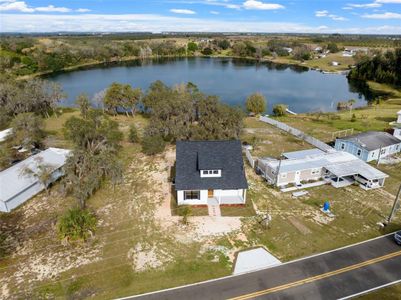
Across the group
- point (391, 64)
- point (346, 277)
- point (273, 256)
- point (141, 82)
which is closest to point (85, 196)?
point (273, 256)

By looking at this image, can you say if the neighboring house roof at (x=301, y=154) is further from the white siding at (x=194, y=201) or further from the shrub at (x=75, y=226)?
the shrub at (x=75, y=226)

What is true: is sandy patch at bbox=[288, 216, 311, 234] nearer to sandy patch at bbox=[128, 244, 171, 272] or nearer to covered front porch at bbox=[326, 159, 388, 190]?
covered front porch at bbox=[326, 159, 388, 190]

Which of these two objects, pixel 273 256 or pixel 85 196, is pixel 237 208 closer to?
pixel 273 256

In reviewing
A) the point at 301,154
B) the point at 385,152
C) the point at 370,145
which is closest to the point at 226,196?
the point at 301,154

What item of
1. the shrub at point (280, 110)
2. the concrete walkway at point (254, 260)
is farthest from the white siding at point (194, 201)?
the shrub at point (280, 110)

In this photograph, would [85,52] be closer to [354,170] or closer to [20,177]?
[20,177]
